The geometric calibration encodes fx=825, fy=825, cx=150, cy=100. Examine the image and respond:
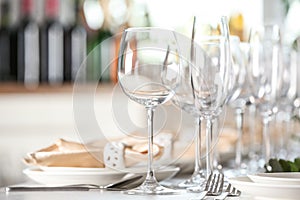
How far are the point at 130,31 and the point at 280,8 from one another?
8.36 ft

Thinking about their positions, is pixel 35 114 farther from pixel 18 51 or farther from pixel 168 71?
pixel 168 71

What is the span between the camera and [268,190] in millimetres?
845

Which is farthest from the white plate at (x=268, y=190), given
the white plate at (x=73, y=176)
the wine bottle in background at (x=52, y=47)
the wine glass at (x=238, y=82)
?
the wine bottle in background at (x=52, y=47)

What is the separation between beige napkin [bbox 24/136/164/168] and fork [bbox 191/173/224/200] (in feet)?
0.46

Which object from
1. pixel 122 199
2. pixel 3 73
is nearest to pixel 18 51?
pixel 3 73

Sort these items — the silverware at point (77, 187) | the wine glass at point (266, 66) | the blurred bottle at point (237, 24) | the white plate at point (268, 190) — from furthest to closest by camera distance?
1. the blurred bottle at point (237, 24)
2. the wine glass at point (266, 66)
3. the silverware at point (77, 187)
4. the white plate at point (268, 190)

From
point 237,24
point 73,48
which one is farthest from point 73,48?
point 237,24

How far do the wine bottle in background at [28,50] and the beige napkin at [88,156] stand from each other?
1.70 metres

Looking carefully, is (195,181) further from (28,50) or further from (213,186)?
(28,50)

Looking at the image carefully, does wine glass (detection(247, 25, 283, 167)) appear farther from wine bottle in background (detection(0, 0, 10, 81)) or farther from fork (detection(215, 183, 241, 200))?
wine bottle in background (detection(0, 0, 10, 81))

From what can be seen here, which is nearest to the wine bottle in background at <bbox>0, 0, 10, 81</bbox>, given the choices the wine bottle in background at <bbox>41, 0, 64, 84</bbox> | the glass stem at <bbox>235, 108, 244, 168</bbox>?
the wine bottle in background at <bbox>41, 0, 64, 84</bbox>

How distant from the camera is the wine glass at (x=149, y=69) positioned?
100 centimetres

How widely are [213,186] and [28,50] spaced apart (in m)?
1.92

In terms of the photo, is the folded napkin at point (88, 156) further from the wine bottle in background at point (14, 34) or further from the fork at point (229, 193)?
the wine bottle in background at point (14, 34)
